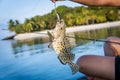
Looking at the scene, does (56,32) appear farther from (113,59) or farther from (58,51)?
(113,59)

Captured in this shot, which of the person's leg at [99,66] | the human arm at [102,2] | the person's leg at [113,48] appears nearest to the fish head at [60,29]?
the person's leg at [99,66]

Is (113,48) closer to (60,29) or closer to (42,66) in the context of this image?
(60,29)

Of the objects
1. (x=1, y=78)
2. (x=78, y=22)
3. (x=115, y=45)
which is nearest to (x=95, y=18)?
(x=78, y=22)

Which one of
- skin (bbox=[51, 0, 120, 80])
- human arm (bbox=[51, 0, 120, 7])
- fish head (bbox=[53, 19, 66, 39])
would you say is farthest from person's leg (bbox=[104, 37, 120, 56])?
human arm (bbox=[51, 0, 120, 7])

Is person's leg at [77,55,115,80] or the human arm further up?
the human arm

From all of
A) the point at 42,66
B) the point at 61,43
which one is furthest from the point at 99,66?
the point at 42,66

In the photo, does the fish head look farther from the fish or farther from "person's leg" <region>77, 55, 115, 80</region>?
"person's leg" <region>77, 55, 115, 80</region>

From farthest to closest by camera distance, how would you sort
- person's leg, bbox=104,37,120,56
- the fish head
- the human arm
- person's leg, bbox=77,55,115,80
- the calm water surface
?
the calm water surface → person's leg, bbox=104,37,120,56 → the fish head → person's leg, bbox=77,55,115,80 → the human arm
